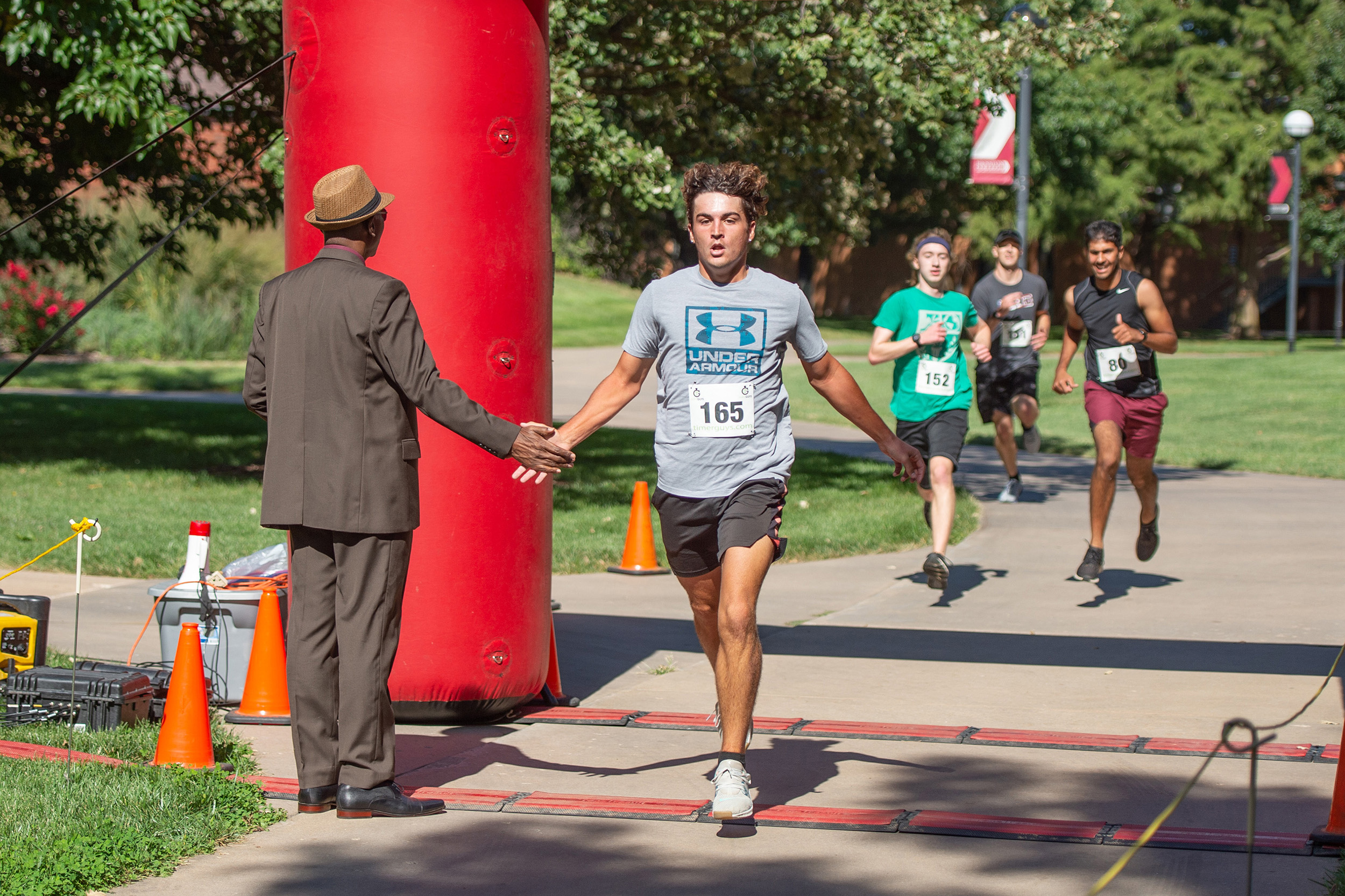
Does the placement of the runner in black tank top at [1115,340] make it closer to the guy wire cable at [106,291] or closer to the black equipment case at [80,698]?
the guy wire cable at [106,291]

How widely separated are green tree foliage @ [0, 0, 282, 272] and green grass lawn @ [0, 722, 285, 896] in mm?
6946

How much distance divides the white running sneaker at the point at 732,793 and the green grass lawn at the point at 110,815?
1410mm

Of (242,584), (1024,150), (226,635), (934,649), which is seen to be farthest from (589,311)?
(226,635)

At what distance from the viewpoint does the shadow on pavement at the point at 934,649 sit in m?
6.78

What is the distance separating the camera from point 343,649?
4.62 metres

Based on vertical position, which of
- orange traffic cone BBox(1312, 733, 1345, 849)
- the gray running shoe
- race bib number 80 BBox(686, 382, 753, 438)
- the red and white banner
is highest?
the red and white banner

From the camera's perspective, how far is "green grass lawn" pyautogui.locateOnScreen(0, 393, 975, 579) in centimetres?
999

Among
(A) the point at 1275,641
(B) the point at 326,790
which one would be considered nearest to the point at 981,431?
(A) the point at 1275,641

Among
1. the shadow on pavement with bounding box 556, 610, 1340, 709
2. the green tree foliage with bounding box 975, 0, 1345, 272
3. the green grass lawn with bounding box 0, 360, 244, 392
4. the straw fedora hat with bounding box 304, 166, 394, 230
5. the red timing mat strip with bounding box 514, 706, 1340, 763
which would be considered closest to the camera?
the straw fedora hat with bounding box 304, 166, 394, 230

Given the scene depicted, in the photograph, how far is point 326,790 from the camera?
4715 millimetres

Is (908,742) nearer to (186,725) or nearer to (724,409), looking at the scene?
(724,409)

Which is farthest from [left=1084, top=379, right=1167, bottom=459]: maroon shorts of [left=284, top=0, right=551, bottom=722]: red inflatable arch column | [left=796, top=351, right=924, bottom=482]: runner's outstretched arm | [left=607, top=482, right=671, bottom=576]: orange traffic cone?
[left=284, top=0, right=551, bottom=722]: red inflatable arch column

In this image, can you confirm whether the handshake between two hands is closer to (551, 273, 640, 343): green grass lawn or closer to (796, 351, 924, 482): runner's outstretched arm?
(796, 351, 924, 482): runner's outstretched arm

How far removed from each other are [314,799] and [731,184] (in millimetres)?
2428
